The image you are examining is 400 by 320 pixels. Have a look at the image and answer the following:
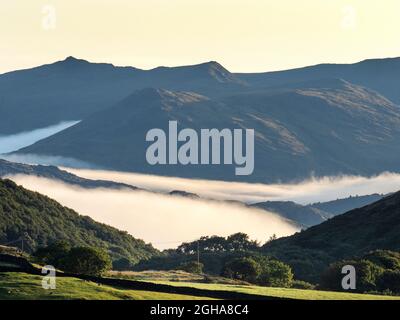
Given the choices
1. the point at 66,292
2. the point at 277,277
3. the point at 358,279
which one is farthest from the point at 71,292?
the point at 358,279

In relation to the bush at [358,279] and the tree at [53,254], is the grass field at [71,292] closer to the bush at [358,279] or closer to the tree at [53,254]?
the tree at [53,254]

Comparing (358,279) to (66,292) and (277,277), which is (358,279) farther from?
(66,292)

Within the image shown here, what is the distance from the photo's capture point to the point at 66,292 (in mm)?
118062

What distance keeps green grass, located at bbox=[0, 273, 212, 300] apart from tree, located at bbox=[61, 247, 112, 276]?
33088 mm

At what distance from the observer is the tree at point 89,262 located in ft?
525

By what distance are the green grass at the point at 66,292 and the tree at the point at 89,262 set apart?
3309 cm

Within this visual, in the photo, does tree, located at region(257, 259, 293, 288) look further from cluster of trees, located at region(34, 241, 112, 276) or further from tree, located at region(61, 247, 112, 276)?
tree, located at region(61, 247, 112, 276)

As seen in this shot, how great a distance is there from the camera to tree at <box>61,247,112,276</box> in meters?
160

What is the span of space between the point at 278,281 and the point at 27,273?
69526 mm

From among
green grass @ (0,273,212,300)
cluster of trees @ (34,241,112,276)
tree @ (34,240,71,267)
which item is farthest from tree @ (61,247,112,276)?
green grass @ (0,273,212,300)
